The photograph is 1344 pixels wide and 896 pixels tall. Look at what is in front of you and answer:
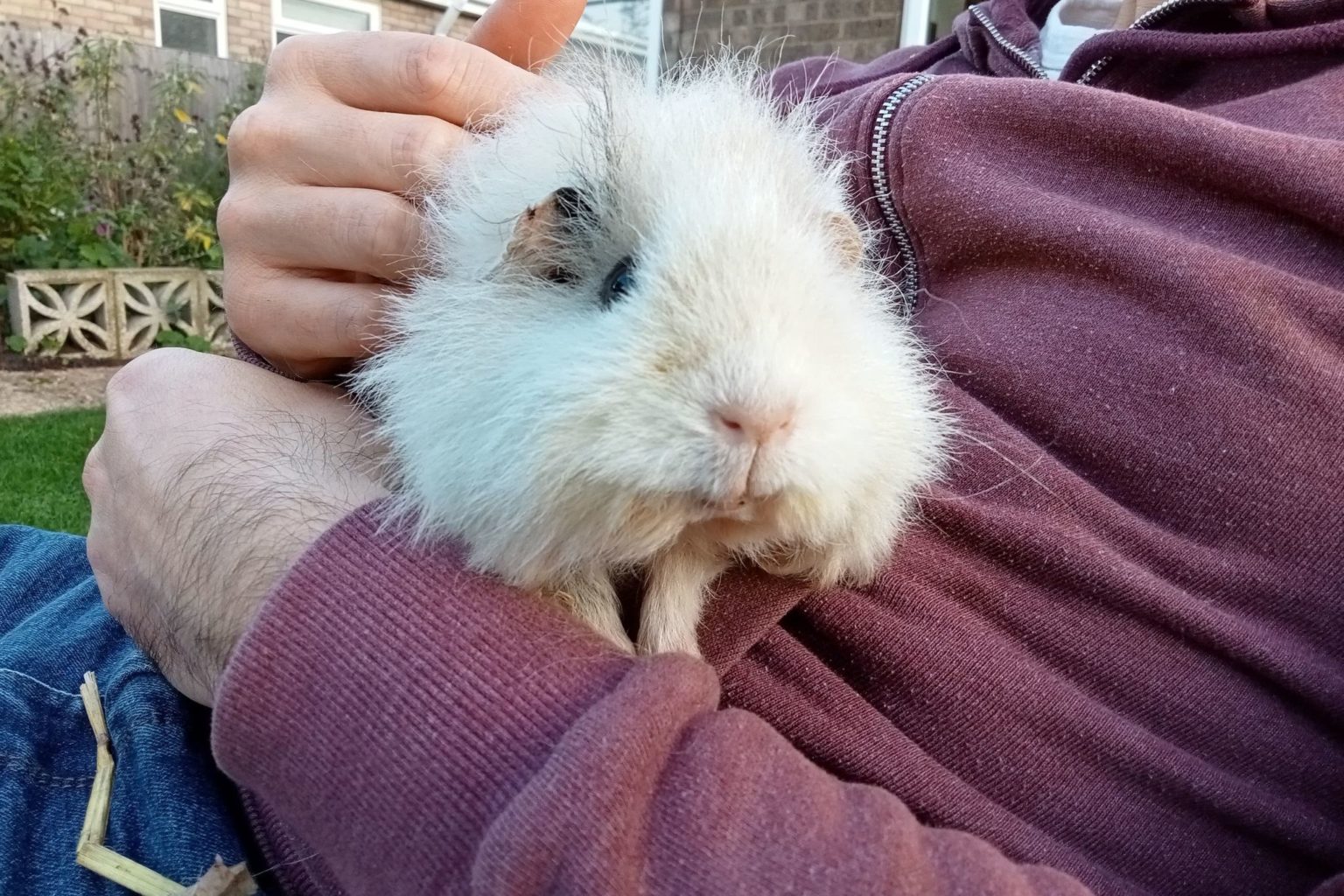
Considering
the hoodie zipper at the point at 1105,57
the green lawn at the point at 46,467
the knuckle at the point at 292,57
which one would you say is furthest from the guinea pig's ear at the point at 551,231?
the green lawn at the point at 46,467

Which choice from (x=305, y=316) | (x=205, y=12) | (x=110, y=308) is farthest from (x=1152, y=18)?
(x=205, y=12)

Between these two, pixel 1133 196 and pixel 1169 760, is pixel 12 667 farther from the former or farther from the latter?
pixel 1133 196

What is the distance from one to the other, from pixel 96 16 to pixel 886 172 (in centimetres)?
1019

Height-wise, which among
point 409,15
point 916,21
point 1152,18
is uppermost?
point 409,15

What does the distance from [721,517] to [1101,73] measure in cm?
115

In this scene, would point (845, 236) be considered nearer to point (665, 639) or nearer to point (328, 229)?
point (665, 639)

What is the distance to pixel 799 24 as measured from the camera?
586cm

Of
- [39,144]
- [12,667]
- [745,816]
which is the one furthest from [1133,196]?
[39,144]

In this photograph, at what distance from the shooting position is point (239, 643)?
37.4 inches

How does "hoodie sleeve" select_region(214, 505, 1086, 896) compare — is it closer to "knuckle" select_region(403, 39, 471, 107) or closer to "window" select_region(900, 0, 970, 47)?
"knuckle" select_region(403, 39, 471, 107)

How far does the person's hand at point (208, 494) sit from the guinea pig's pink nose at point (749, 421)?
0.53 meters

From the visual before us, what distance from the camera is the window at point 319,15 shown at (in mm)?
10406

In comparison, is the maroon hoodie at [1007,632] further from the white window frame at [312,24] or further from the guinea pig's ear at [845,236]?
the white window frame at [312,24]

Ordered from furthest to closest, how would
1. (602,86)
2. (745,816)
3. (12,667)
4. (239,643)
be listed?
(12,667), (602,86), (239,643), (745,816)
